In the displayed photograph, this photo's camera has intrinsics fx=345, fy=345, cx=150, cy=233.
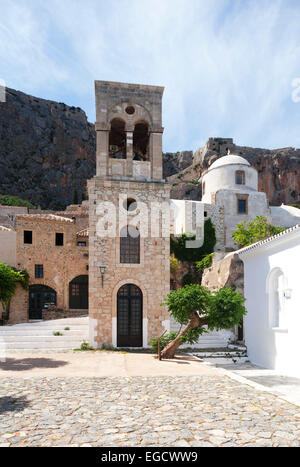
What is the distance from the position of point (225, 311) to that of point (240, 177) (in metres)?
22.9

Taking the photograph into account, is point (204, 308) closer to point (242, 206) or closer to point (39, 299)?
point (39, 299)

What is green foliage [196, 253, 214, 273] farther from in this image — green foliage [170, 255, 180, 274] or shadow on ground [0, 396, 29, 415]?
shadow on ground [0, 396, 29, 415]

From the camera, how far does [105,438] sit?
4941mm

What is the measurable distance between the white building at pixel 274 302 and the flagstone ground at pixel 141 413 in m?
3.30

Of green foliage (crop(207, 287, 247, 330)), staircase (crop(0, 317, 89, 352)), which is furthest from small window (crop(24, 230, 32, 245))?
green foliage (crop(207, 287, 247, 330))

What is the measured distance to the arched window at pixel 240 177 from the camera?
32.3 metres

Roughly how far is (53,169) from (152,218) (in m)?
48.0

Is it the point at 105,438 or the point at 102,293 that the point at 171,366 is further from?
the point at 105,438

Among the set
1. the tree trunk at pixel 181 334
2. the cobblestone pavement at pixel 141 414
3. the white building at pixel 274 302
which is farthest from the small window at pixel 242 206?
the cobblestone pavement at pixel 141 414

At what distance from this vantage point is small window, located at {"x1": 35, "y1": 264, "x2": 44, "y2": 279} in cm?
2528

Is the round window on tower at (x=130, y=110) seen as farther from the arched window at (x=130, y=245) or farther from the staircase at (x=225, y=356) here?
the staircase at (x=225, y=356)

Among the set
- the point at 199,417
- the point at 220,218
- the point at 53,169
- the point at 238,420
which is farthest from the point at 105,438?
the point at 53,169

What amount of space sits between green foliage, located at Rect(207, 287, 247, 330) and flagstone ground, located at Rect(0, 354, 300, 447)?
116 inches

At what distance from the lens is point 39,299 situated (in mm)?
25891
